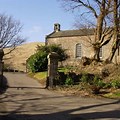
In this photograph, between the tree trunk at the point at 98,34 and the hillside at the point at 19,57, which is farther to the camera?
the hillside at the point at 19,57

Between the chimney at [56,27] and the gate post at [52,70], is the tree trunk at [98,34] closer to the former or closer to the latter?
the gate post at [52,70]

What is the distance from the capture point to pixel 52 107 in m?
15.8

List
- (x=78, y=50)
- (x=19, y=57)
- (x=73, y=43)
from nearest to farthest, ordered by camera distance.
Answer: (x=78, y=50) → (x=73, y=43) → (x=19, y=57)

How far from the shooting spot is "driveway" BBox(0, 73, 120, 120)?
13270 mm

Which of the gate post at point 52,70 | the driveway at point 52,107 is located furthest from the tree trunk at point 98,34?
the driveway at point 52,107

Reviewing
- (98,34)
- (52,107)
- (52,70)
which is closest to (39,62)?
(98,34)

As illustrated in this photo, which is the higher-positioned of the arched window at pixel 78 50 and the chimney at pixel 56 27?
the chimney at pixel 56 27

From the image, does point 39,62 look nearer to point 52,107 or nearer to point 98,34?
point 98,34

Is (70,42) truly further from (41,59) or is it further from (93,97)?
(93,97)

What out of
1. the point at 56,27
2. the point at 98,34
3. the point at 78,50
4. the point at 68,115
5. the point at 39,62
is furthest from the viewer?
the point at 56,27

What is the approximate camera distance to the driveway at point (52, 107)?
13270 mm

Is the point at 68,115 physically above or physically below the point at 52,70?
below

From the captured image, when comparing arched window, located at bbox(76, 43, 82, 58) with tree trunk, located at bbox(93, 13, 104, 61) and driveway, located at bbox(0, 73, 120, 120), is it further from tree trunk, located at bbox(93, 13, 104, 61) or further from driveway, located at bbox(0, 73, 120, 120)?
driveway, located at bbox(0, 73, 120, 120)

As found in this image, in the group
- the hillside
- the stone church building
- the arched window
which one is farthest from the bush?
the arched window
